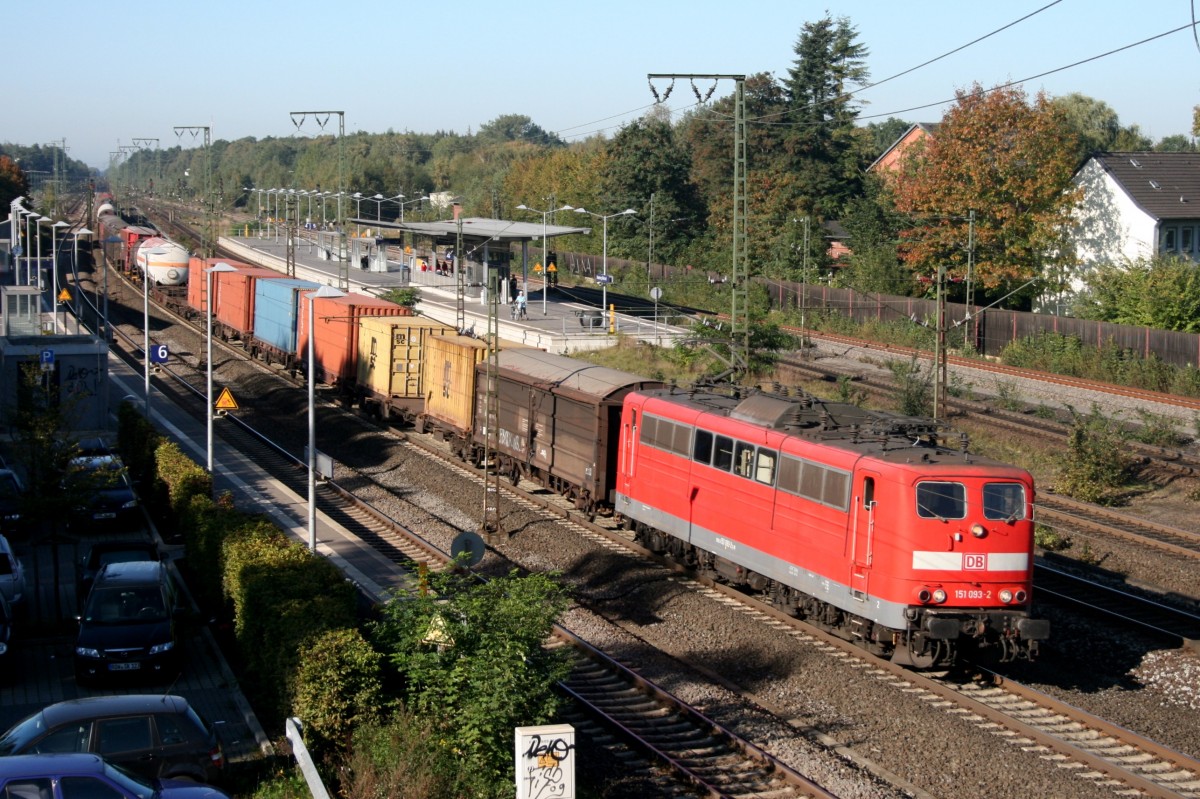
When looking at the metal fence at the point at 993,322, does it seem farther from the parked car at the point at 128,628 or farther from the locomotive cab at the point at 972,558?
the parked car at the point at 128,628

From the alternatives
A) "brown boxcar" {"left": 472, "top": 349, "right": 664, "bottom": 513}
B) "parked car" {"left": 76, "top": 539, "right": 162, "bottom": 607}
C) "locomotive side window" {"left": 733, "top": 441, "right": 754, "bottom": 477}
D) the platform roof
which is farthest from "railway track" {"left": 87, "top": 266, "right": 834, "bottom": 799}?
the platform roof

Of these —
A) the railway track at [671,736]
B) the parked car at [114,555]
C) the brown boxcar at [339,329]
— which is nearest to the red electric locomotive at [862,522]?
the railway track at [671,736]

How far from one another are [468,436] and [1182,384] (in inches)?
914

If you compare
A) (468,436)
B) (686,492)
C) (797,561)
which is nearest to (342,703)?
(797,561)

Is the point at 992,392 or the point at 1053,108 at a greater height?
the point at 1053,108

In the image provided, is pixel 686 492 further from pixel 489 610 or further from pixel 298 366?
pixel 298 366

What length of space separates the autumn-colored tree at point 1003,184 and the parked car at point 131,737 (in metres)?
44.9

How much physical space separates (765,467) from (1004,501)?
3.78 m

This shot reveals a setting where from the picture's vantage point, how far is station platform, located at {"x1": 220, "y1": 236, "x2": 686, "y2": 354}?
1843 inches

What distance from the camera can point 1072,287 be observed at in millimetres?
54562

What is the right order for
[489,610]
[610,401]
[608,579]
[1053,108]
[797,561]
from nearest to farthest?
1. [489,610]
2. [797,561]
3. [608,579]
4. [610,401]
5. [1053,108]

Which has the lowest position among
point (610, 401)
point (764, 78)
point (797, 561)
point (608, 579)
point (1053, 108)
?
point (608, 579)

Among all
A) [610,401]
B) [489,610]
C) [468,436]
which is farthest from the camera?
[468,436]

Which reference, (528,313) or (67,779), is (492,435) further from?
(528,313)
